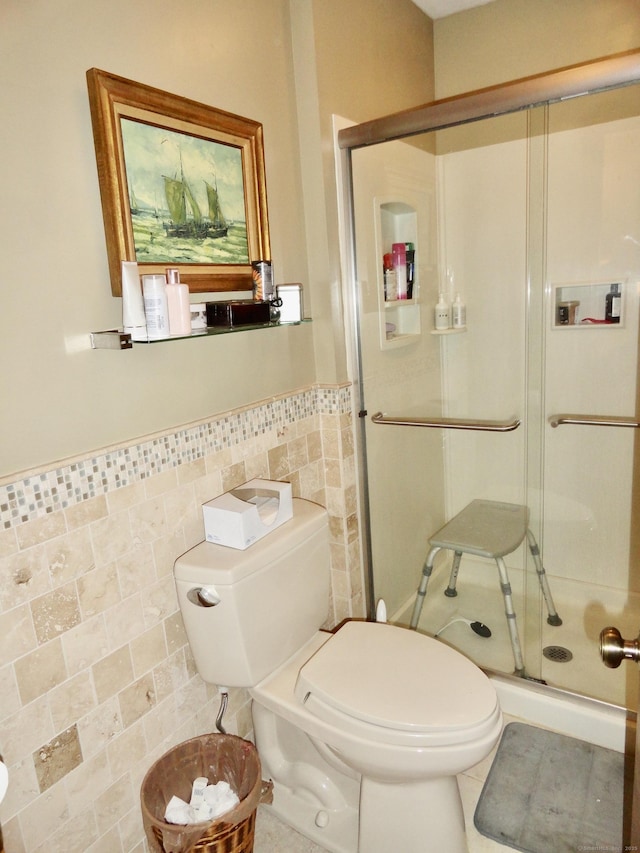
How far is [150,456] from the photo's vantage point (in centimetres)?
137

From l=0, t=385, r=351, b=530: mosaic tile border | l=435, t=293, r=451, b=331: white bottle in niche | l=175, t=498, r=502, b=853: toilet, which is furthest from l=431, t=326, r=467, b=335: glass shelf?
l=175, t=498, r=502, b=853: toilet

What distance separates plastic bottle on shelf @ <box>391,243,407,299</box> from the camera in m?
2.14

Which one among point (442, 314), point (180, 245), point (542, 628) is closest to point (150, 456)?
point (180, 245)

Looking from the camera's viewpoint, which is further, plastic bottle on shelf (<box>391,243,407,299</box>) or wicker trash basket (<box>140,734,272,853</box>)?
plastic bottle on shelf (<box>391,243,407,299</box>)

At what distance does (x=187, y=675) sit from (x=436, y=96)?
96.5 inches

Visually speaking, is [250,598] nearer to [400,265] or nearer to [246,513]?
[246,513]

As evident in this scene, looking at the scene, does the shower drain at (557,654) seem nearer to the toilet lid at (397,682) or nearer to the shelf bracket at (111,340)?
the toilet lid at (397,682)

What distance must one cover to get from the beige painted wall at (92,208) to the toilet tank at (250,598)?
367 mm

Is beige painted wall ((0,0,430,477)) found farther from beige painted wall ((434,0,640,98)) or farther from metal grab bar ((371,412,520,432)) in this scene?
beige painted wall ((434,0,640,98))

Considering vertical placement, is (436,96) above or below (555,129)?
above

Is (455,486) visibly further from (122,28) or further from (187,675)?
(122,28)

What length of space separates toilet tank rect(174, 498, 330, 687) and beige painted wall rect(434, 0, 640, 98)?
198 cm

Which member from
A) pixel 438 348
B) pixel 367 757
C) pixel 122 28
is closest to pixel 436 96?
pixel 438 348

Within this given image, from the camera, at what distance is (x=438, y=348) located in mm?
2373
